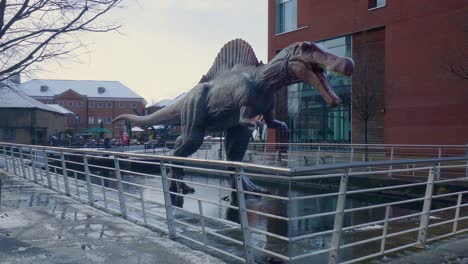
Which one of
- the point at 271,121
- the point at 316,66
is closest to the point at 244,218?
the point at 316,66

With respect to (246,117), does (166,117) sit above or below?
above

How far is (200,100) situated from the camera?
411 inches

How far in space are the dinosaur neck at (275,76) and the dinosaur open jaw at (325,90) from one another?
0.59 meters

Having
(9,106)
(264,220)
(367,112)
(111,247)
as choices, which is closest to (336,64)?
(264,220)

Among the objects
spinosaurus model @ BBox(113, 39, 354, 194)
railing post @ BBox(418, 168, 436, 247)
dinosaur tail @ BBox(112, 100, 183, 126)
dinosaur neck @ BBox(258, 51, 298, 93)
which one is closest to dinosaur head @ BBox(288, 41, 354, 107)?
spinosaurus model @ BBox(113, 39, 354, 194)

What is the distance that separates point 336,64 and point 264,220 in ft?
9.27

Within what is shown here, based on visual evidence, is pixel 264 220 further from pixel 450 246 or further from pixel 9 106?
pixel 9 106

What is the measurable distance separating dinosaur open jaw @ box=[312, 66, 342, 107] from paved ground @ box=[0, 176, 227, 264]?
137 inches

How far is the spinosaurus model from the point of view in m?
8.20

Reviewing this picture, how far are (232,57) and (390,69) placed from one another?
13.4 m

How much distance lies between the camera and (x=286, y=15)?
2772 cm

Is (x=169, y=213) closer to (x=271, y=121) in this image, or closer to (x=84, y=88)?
(x=271, y=121)

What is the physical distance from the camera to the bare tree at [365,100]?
20406 mm

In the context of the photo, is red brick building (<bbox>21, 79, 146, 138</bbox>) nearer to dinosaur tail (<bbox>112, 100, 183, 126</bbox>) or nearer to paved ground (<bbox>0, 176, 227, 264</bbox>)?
dinosaur tail (<bbox>112, 100, 183, 126</bbox>)
